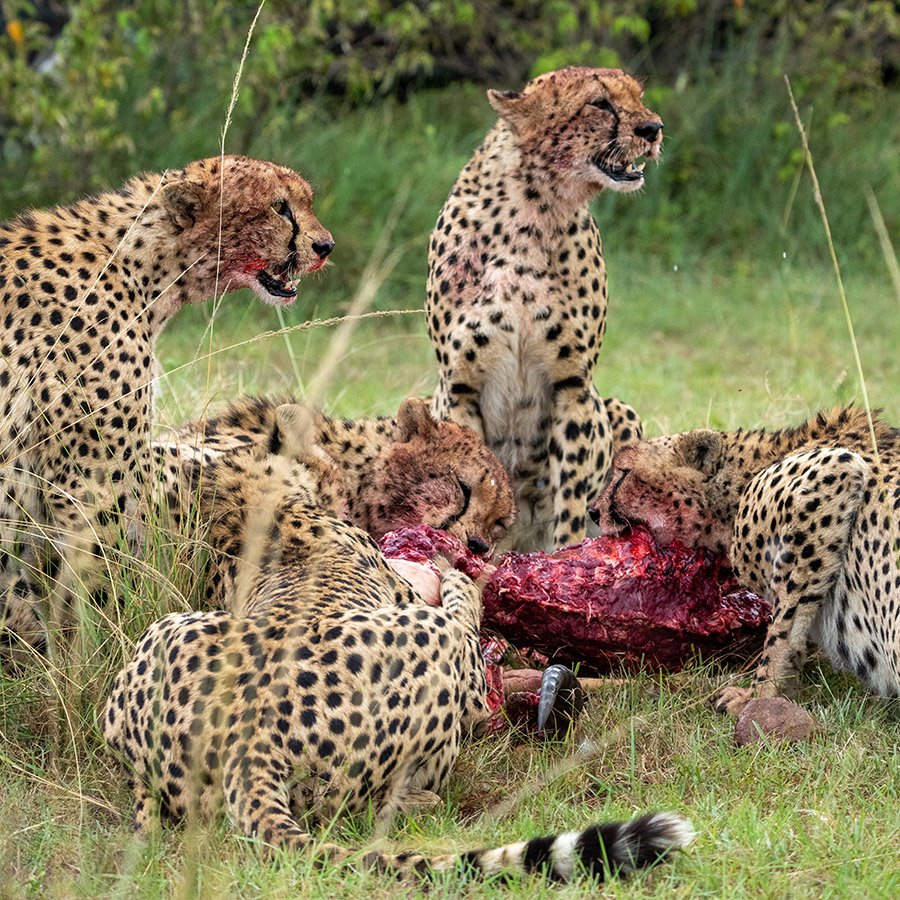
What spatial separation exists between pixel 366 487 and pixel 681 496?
2.81 feet

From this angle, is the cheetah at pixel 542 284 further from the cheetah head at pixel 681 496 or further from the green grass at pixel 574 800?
the green grass at pixel 574 800

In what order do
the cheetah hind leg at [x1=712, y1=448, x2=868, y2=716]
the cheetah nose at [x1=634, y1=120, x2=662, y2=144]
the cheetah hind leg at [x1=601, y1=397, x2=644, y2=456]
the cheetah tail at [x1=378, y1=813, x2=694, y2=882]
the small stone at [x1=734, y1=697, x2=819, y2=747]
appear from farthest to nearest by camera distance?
the cheetah hind leg at [x1=601, y1=397, x2=644, y2=456]
the cheetah nose at [x1=634, y1=120, x2=662, y2=144]
the cheetah hind leg at [x1=712, y1=448, x2=868, y2=716]
the small stone at [x1=734, y1=697, x2=819, y2=747]
the cheetah tail at [x1=378, y1=813, x2=694, y2=882]

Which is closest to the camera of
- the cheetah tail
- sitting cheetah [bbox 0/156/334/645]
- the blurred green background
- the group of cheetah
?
the cheetah tail

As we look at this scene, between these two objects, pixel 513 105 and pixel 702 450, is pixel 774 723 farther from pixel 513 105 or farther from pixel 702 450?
pixel 513 105

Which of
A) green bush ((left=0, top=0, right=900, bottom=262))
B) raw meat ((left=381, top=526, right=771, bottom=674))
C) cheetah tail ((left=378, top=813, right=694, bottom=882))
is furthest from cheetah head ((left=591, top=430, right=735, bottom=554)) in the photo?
green bush ((left=0, top=0, right=900, bottom=262))

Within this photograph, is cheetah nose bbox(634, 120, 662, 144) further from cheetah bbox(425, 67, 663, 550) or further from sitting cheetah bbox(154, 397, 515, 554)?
sitting cheetah bbox(154, 397, 515, 554)

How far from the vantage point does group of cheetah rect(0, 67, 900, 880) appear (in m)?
3.04

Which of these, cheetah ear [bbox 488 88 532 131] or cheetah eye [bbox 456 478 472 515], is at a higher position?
cheetah ear [bbox 488 88 532 131]

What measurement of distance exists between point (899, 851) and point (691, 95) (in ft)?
23.6

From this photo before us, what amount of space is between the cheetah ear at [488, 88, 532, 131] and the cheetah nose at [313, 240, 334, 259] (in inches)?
37.0

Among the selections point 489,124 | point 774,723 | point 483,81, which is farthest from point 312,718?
point 483,81

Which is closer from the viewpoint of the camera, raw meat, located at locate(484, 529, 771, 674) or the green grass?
the green grass

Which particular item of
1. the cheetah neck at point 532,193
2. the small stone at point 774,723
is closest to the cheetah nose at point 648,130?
the cheetah neck at point 532,193

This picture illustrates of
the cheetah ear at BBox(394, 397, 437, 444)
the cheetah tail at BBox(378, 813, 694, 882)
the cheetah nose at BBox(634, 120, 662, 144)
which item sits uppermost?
the cheetah nose at BBox(634, 120, 662, 144)
